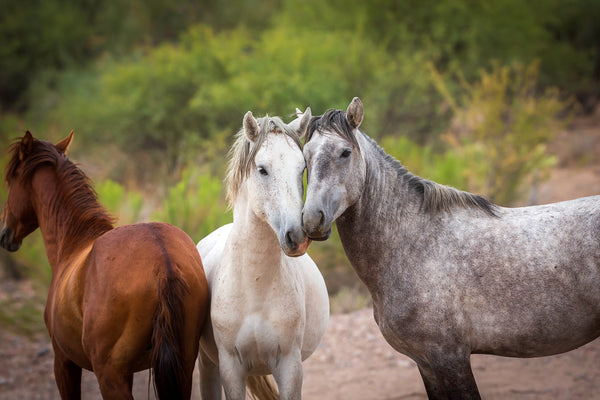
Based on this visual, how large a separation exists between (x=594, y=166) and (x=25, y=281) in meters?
11.5

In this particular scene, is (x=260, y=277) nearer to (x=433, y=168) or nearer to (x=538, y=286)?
(x=538, y=286)

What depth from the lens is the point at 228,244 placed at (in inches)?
122

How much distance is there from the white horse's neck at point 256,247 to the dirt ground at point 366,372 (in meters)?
1.78

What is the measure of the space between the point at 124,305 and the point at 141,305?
3.2 inches

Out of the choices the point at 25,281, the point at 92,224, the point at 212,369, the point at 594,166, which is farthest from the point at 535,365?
the point at 594,166

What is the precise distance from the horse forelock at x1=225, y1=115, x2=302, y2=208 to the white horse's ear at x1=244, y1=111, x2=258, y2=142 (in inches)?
0.9

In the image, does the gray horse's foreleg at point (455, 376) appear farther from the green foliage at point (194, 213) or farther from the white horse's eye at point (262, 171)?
the green foliage at point (194, 213)

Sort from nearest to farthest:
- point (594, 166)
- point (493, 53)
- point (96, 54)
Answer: point (594, 166)
point (493, 53)
point (96, 54)

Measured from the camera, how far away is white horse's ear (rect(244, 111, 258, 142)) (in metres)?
2.78

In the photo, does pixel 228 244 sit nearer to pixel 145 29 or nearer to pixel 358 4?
pixel 358 4

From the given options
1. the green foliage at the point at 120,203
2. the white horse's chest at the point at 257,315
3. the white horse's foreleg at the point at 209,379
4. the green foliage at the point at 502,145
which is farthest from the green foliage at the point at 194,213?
the green foliage at the point at 502,145

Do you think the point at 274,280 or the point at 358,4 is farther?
the point at 358,4

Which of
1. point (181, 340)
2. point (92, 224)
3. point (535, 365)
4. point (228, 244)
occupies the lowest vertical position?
point (535, 365)

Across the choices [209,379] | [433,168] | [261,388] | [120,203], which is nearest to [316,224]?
[209,379]
